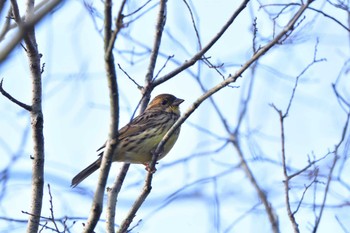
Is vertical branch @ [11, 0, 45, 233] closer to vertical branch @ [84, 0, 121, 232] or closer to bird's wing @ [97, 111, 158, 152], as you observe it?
→ vertical branch @ [84, 0, 121, 232]

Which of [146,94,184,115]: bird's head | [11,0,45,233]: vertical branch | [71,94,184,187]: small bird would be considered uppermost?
[146,94,184,115]: bird's head

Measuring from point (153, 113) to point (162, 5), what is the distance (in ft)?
7.26

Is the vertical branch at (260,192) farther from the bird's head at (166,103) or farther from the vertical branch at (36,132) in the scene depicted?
the vertical branch at (36,132)

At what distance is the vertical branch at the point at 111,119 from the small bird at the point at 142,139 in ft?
7.21

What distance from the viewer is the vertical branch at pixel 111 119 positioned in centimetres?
460

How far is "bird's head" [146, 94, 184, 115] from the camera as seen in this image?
9578mm

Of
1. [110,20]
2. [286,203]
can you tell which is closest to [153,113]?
[286,203]

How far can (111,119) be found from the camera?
192 inches

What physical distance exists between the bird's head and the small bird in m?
0.17

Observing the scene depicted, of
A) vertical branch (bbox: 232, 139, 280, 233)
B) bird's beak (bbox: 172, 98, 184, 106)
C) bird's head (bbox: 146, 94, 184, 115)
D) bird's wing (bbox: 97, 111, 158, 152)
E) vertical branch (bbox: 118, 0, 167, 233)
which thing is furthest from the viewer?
bird's beak (bbox: 172, 98, 184, 106)

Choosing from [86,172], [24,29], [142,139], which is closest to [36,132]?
[86,172]

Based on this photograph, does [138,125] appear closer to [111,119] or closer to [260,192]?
[260,192]

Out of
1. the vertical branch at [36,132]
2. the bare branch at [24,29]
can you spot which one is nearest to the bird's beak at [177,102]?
the vertical branch at [36,132]

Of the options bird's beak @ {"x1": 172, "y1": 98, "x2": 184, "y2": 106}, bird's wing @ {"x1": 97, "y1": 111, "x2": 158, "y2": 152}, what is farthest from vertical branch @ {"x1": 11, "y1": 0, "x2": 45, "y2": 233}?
bird's beak @ {"x1": 172, "y1": 98, "x2": 184, "y2": 106}
